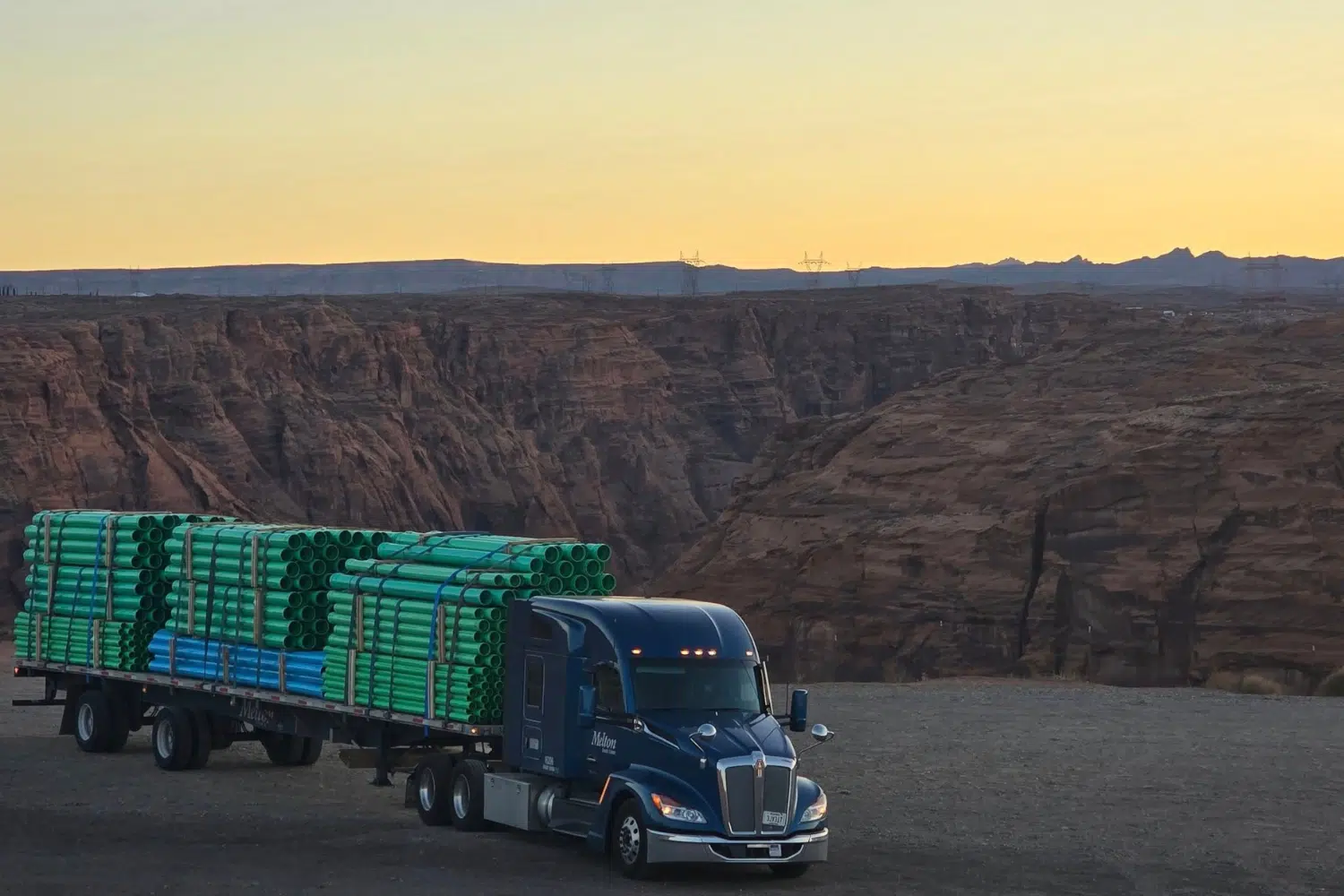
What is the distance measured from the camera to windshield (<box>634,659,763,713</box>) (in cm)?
1855

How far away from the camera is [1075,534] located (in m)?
46.0

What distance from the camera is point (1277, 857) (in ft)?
66.1

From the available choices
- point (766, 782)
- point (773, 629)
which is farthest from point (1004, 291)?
point (766, 782)

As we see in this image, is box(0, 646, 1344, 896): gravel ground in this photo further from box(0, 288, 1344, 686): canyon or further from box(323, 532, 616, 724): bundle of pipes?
box(0, 288, 1344, 686): canyon

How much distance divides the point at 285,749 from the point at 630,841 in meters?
10.2

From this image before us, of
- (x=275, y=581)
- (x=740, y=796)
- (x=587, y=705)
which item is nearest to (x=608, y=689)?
(x=587, y=705)

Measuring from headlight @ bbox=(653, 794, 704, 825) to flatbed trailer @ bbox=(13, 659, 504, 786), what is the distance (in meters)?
3.01

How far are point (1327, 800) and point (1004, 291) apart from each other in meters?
94.2

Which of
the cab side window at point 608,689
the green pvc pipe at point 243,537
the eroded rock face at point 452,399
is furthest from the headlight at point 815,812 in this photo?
the eroded rock face at point 452,399

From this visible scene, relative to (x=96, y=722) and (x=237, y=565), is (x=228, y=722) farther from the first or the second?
(x=96, y=722)

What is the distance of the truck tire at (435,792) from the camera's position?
68.7ft

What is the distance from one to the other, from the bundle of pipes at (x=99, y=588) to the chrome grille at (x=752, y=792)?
12125 mm

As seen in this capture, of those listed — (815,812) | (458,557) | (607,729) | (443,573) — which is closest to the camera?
(815,812)

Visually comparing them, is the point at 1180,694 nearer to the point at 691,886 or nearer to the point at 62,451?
the point at 691,886
